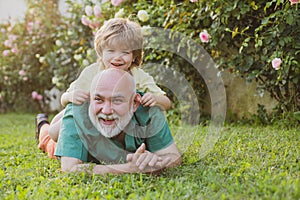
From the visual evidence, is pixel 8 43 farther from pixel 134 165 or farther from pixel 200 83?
pixel 134 165

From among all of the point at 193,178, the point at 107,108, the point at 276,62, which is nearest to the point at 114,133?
the point at 107,108

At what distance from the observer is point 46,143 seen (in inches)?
124

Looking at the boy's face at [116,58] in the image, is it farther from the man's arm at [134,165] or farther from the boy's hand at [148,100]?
the man's arm at [134,165]

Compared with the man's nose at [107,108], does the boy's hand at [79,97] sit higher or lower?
higher

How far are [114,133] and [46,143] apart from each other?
40.1 inches

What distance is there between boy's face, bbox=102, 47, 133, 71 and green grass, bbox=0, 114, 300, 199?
619 mm

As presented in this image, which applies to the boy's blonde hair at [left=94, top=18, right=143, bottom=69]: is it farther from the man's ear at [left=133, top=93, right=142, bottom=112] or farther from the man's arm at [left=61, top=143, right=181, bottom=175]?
the man's arm at [left=61, top=143, right=181, bottom=175]

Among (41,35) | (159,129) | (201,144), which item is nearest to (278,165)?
(159,129)

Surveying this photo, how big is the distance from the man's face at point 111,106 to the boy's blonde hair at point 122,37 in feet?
1.49

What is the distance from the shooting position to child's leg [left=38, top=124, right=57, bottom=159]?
2874mm

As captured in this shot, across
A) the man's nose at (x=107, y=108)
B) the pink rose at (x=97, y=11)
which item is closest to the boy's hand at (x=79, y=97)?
the man's nose at (x=107, y=108)

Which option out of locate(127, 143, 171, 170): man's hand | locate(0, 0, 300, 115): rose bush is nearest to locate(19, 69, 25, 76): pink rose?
locate(0, 0, 300, 115): rose bush

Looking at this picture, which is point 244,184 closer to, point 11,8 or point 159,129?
point 159,129

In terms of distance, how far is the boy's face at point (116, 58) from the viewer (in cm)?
259
